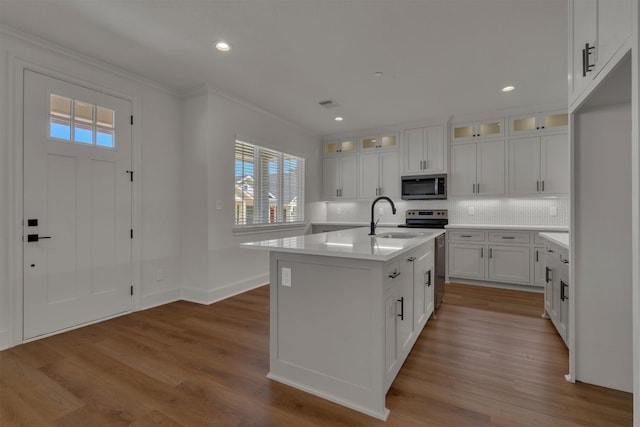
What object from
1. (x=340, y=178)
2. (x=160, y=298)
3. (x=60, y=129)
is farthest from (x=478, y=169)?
(x=60, y=129)

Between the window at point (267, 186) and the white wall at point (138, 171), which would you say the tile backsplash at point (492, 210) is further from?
the white wall at point (138, 171)

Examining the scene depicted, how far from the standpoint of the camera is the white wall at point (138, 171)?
8.38 feet

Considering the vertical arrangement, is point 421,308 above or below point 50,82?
below

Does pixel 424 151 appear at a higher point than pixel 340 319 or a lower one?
→ higher

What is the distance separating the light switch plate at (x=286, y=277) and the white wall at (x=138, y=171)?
2.39m

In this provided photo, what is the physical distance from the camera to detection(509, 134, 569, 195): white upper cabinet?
4.42 m

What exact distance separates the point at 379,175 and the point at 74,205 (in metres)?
4.56

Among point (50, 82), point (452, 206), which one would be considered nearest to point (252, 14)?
point (50, 82)

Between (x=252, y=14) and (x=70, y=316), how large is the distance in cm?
329

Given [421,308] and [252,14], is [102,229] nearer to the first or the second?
[252,14]

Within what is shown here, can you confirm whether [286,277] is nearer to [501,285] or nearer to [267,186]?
[267,186]

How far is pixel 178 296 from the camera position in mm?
3973

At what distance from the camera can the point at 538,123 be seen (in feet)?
14.9

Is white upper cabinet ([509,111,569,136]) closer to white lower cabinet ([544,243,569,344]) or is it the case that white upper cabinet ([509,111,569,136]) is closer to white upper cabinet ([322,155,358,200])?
white lower cabinet ([544,243,569,344])
